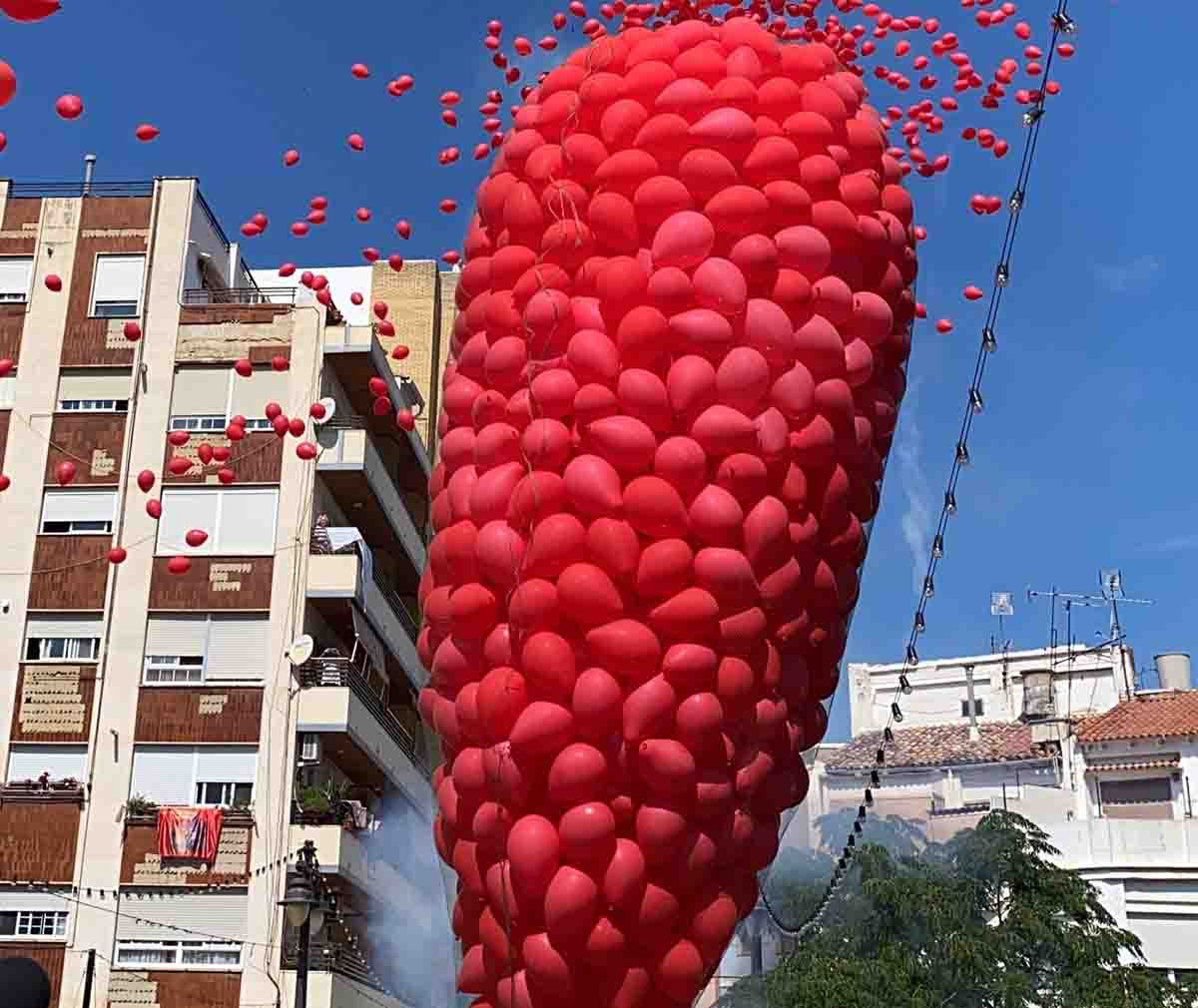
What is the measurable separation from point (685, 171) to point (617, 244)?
0.32 m

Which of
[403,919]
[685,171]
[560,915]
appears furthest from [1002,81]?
[403,919]

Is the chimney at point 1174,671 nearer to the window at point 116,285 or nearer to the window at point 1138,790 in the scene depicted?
the window at point 1138,790

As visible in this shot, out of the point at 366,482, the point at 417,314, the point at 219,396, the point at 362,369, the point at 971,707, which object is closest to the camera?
the point at 219,396

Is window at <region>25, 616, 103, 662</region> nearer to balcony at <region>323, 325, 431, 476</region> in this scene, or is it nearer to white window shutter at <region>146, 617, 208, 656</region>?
white window shutter at <region>146, 617, 208, 656</region>

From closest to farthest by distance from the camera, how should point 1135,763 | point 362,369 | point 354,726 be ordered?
point 354,726 → point 362,369 → point 1135,763

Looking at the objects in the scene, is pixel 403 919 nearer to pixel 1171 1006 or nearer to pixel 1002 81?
pixel 1171 1006

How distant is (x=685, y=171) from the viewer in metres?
5.30

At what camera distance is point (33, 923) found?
70.6ft

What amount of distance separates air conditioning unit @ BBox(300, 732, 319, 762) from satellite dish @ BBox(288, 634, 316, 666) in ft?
3.31

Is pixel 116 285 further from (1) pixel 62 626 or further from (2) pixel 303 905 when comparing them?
(2) pixel 303 905

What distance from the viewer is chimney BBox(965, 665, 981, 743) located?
32.2 m

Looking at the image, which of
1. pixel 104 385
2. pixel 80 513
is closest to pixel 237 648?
pixel 80 513

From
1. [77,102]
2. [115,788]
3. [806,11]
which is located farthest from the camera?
[115,788]

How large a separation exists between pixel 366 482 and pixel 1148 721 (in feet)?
47.9
